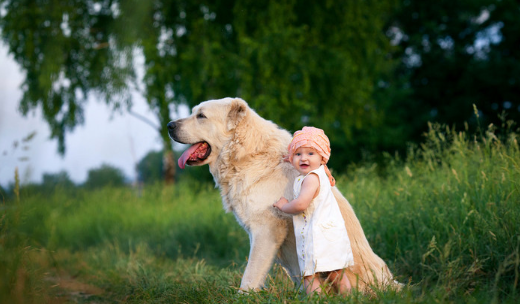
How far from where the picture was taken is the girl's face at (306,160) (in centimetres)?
315

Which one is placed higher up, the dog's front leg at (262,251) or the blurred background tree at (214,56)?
the blurred background tree at (214,56)

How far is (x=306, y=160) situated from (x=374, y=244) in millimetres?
2258

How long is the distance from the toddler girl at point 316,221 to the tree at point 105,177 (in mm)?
9807

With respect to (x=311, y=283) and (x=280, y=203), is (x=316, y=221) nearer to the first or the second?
(x=280, y=203)

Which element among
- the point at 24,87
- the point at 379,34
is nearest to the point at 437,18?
the point at 379,34

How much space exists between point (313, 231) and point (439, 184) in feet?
8.50

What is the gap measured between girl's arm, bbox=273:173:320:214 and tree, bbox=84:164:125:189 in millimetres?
9838

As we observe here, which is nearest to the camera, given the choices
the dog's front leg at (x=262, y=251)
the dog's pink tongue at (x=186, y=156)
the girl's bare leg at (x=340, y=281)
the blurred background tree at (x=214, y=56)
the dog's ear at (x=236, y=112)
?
the girl's bare leg at (x=340, y=281)

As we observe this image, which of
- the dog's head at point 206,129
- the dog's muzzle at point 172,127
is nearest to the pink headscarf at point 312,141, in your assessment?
the dog's head at point 206,129

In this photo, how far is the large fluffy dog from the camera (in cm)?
324

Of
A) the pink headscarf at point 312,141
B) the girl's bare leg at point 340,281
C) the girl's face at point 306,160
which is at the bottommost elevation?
the girl's bare leg at point 340,281

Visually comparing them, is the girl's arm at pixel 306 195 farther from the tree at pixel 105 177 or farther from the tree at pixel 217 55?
the tree at pixel 105 177

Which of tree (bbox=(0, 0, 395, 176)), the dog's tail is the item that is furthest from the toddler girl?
tree (bbox=(0, 0, 395, 176))

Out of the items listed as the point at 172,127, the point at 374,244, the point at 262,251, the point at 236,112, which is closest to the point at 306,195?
the point at 262,251
